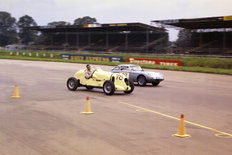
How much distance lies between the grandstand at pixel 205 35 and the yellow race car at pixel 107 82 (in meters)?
35.4

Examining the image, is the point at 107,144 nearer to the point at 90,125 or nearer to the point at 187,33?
the point at 90,125

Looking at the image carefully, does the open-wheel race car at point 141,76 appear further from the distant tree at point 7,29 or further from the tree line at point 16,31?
the distant tree at point 7,29

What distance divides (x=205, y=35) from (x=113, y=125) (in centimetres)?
5374

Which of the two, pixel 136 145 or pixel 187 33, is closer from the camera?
pixel 136 145

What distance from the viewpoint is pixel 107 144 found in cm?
734

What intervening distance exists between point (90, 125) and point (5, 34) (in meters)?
127

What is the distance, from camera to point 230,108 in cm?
1279

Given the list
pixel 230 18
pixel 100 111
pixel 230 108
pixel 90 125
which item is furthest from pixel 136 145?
pixel 230 18

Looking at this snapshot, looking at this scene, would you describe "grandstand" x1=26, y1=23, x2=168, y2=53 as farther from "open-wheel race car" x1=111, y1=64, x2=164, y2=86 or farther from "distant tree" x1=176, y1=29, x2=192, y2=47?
"open-wheel race car" x1=111, y1=64, x2=164, y2=86

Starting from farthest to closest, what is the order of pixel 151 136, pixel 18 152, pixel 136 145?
pixel 151 136 → pixel 136 145 → pixel 18 152

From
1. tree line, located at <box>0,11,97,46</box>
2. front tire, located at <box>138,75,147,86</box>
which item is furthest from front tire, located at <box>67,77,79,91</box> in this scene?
tree line, located at <box>0,11,97,46</box>

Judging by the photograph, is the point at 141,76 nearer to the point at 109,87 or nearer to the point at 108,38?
the point at 109,87

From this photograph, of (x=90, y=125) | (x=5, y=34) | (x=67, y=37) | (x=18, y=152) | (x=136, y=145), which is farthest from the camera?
(x=5, y=34)

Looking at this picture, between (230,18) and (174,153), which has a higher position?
(230,18)
